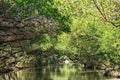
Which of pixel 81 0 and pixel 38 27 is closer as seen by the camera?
pixel 81 0

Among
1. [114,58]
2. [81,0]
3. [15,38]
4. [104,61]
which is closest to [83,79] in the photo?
[114,58]

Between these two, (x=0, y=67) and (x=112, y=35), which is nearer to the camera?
(x=0, y=67)

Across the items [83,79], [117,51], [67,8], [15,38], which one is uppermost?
[67,8]

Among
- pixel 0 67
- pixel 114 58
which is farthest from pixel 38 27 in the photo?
pixel 114 58

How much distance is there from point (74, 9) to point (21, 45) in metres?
15.0

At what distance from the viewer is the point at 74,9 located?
27656 mm

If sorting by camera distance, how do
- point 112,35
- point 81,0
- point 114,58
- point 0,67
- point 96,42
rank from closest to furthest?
point 81,0
point 0,67
point 112,35
point 114,58
point 96,42

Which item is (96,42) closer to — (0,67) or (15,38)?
(0,67)

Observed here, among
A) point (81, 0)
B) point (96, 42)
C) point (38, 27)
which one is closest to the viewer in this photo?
point (81, 0)

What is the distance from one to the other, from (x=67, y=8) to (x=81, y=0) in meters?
2.93

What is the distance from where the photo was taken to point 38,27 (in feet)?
97.1

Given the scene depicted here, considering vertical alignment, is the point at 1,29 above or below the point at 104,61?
above

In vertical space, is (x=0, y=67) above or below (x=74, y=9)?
below

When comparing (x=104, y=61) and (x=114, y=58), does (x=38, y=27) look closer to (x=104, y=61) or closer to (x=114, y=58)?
(x=114, y=58)
